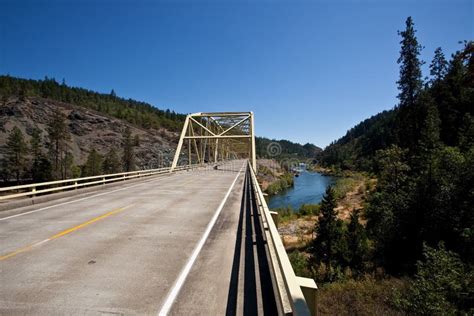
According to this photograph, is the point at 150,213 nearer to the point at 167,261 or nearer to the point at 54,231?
the point at 54,231

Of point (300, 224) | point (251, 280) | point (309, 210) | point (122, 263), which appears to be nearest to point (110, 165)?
point (309, 210)

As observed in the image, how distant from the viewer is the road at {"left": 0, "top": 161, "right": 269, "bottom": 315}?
3811mm

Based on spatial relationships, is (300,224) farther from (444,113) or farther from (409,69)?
(444,113)

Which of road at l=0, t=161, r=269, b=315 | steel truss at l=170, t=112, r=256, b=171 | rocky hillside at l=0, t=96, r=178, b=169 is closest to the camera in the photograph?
road at l=0, t=161, r=269, b=315

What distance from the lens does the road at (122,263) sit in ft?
12.5

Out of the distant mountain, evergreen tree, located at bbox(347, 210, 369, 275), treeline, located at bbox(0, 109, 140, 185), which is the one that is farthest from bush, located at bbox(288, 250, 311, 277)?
treeline, located at bbox(0, 109, 140, 185)

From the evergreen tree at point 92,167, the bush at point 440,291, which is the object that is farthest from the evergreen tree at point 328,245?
the evergreen tree at point 92,167

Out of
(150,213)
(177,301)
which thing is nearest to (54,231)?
(150,213)

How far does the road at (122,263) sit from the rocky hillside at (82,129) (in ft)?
224

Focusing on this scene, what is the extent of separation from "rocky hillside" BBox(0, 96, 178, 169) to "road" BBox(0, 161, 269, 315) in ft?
224

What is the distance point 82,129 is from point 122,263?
8698 centimetres

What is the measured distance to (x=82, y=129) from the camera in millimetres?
78688

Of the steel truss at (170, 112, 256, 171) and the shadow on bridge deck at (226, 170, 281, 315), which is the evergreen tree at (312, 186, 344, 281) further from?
the shadow on bridge deck at (226, 170, 281, 315)

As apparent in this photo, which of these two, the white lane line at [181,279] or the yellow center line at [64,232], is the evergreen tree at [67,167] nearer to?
the yellow center line at [64,232]
